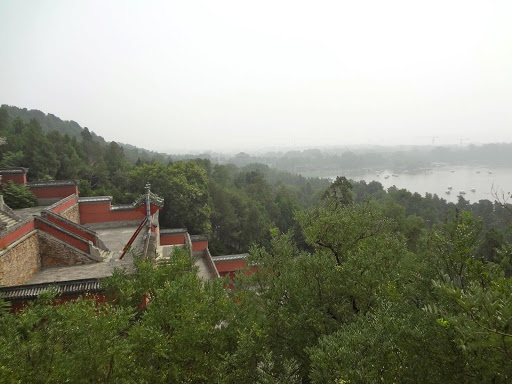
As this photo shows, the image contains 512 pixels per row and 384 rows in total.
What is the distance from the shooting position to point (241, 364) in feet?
15.2

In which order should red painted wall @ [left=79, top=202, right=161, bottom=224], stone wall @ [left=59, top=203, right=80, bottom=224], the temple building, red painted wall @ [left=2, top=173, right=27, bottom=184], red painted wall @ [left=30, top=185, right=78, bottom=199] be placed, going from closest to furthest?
the temple building < stone wall @ [left=59, top=203, right=80, bottom=224] < red painted wall @ [left=2, top=173, right=27, bottom=184] < red painted wall @ [left=30, top=185, right=78, bottom=199] < red painted wall @ [left=79, top=202, right=161, bottom=224]

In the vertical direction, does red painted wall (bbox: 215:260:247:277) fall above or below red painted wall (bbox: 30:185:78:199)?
below

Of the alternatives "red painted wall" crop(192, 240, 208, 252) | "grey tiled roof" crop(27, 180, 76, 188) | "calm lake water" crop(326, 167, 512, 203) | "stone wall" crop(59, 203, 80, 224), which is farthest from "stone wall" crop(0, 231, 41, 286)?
"calm lake water" crop(326, 167, 512, 203)

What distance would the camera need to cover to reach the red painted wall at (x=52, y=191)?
52.6 ft

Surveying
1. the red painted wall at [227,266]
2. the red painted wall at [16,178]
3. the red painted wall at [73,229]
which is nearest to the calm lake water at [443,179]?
the red painted wall at [227,266]

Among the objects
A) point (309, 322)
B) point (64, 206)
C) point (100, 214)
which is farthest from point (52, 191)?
point (309, 322)

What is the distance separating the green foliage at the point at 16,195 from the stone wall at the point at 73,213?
6.29 feet

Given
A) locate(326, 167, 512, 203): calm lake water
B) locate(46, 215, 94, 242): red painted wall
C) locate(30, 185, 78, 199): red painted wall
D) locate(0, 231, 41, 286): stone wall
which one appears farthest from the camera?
locate(326, 167, 512, 203): calm lake water

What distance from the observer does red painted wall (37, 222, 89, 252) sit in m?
10.6

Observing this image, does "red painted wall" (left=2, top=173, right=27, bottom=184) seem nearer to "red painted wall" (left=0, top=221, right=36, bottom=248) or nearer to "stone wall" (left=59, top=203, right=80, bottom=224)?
"stone wall" (left=59, top=203, right=80, bottom=224)

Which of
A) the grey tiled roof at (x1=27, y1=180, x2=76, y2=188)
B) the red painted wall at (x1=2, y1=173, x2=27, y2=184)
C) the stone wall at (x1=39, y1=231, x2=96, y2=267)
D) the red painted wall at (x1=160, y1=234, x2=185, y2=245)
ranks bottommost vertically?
the red painted wall at (x1=160, y1=234, x2=185, y2=245)

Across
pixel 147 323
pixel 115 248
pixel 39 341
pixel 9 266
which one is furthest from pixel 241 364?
pixel 115 248

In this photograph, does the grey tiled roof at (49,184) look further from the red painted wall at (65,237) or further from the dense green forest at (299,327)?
the dense green forest at (299,327)

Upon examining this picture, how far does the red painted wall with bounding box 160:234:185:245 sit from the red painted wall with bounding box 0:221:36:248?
8.32 meters
